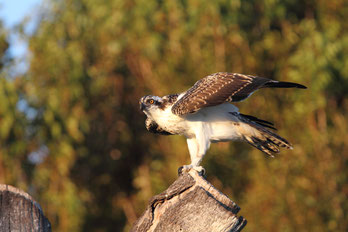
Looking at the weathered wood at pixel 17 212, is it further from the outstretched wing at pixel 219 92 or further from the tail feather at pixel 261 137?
the tail feather at pixel 261 137

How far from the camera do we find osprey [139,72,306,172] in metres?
6.46

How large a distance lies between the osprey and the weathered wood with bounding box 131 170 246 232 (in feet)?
7.75

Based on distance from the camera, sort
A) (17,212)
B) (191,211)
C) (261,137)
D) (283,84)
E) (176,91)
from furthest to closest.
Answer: (176,91)
(261,137)
(283,84)
(191,211)
(17,212)

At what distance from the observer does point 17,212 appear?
354 cm

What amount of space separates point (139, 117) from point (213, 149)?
411cm

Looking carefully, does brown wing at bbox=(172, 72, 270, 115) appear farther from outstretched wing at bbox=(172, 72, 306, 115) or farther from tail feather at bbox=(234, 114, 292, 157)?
tail feather at bbox=(234, 114, 292, 157)

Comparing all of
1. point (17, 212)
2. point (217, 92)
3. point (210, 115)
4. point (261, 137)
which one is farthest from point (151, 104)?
point (17, 212)

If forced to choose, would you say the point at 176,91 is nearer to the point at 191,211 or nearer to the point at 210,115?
the point at 210,115

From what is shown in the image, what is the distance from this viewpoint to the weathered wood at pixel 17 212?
3.51m

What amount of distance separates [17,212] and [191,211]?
114 cm

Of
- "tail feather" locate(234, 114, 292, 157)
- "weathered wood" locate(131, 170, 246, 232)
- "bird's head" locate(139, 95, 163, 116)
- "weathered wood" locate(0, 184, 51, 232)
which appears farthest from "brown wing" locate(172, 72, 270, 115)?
"weathered wood" locate(0, 184, 51, 232)

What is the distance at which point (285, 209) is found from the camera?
11664 mm

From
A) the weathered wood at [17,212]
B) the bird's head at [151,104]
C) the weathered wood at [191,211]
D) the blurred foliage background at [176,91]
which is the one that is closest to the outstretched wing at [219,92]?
the bird's head at [151,104]

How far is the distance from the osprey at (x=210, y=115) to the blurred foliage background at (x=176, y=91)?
495 cm
